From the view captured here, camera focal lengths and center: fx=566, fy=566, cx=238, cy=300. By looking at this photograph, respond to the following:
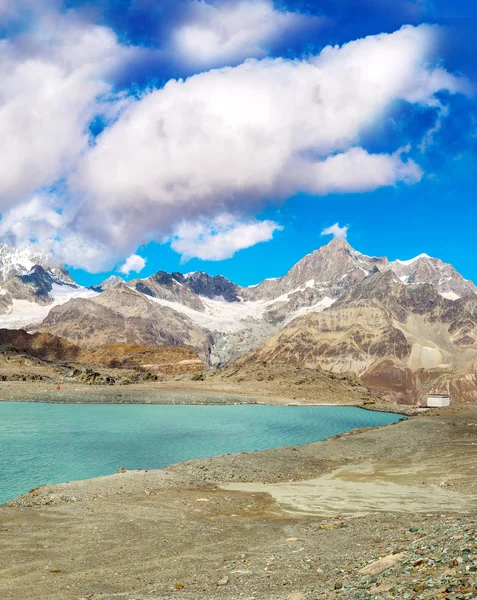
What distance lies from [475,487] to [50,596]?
24.2 m

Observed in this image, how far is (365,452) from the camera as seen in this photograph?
49969 mm

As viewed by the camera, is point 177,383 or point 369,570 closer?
point 369,570

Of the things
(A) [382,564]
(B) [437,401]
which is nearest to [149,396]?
(B) [437,401]

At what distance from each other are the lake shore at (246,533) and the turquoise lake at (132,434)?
853 centimetres

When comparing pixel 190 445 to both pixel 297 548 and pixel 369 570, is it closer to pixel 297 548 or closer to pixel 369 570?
pixel 297 548

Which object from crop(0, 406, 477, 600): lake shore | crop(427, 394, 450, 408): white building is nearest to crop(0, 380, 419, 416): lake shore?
crop(427, 394, 450, 408): white building

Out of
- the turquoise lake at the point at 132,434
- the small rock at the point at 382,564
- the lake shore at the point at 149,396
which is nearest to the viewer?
the small rock at the point at 382,564

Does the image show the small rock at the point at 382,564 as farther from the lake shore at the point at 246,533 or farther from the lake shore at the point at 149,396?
the lake shore at the point at 149,396

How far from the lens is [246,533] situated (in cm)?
2183

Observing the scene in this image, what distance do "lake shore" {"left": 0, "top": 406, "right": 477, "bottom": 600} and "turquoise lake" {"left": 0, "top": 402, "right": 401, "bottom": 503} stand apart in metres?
8.53

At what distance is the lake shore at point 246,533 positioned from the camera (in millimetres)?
14180

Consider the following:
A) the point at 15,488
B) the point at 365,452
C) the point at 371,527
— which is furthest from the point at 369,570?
the point at 365,452

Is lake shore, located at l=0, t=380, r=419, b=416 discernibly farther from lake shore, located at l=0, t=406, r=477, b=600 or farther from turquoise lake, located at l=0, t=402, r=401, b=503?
lake shore, located at l=0, t=406, r=477, b=600

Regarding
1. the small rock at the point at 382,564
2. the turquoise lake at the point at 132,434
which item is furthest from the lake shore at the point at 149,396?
the small rock at the point at 382,564
